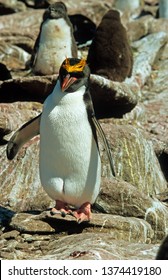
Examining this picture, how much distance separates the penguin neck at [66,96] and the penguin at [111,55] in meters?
5.20

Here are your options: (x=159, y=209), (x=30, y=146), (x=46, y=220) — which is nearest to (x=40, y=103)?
(x=30, y=146)

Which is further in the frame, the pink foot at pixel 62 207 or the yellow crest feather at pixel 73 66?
the pink foot at pixel 62 207

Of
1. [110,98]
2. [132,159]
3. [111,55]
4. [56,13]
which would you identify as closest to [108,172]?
[132,159]

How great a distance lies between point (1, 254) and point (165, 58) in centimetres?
908

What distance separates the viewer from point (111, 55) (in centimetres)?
1477

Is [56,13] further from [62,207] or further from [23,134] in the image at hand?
[62,207]

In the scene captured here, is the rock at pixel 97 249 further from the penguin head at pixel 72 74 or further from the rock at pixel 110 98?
the rock at pixel 110 98

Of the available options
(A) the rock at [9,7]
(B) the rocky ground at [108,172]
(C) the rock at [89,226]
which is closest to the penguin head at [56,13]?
(B) the rocky ground at [108,172]

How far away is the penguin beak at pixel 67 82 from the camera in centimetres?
911

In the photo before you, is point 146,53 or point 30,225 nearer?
point 30,225

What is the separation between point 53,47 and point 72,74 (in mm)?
5234

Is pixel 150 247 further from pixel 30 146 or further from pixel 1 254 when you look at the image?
pixel 30 146

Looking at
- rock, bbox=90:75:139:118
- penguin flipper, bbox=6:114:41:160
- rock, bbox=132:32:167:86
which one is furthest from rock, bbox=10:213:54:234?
rock, bbox=132:32:167:86

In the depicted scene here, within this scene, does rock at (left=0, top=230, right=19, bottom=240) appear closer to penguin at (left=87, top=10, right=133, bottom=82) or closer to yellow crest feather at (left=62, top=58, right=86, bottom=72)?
yellow crest feather at (left=62, top=58, right=86, bottom=72)
